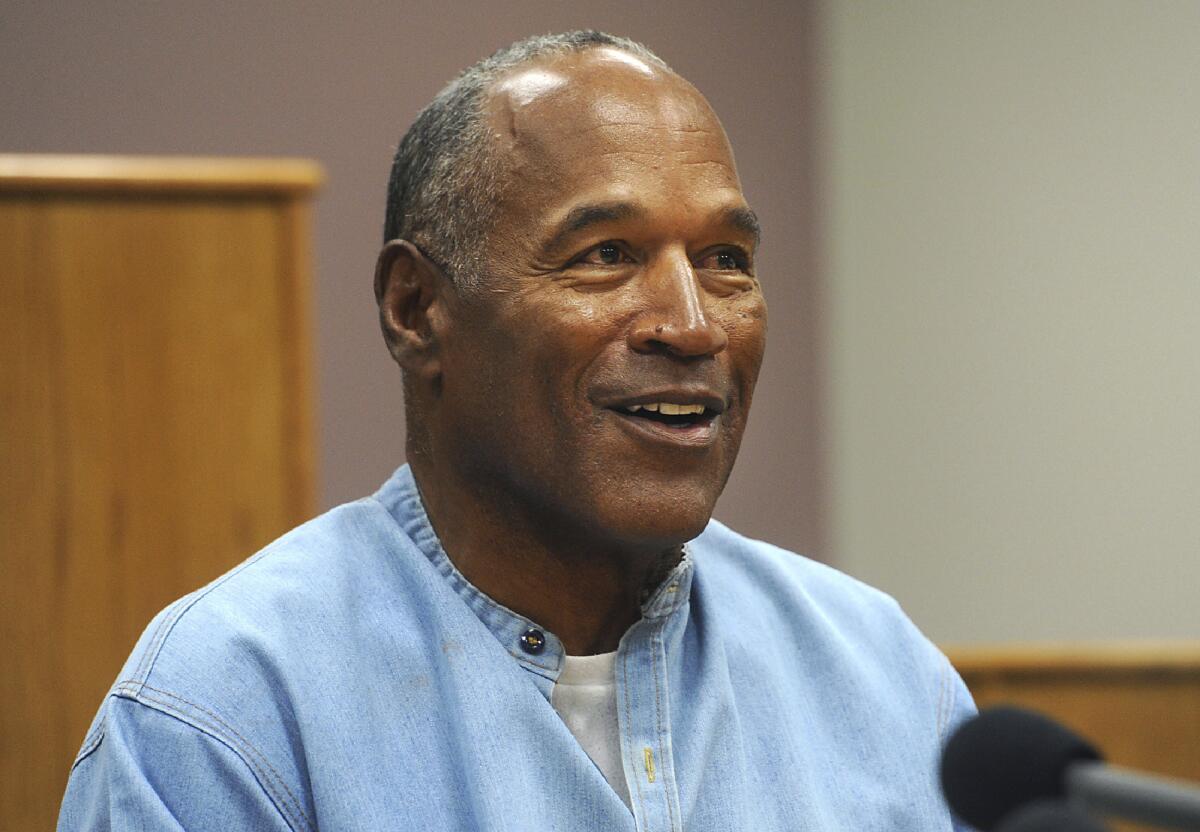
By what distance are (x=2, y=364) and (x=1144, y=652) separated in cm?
192

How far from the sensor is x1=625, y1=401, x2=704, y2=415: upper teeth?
1406 millimetres

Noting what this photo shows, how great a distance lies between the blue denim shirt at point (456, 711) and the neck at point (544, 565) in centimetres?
2

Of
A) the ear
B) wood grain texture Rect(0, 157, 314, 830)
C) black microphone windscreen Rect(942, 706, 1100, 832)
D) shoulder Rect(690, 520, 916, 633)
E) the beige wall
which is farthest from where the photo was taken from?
the beige wall

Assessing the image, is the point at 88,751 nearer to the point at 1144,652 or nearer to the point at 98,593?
the point at 98,593

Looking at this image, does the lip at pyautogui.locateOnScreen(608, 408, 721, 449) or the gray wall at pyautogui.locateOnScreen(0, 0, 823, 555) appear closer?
the lip at pyautogui.locateOnScreen(608, 408, 721, 449)

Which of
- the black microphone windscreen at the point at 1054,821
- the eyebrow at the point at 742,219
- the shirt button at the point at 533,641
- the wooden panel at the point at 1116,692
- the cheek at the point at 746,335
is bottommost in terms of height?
the wooden panel at the point at 1116,692

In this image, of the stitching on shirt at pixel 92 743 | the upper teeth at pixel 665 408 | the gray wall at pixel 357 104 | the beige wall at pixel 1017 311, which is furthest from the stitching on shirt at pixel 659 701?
A: the beige wall at pixel 1017 311

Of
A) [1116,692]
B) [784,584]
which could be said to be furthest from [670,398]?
[1116,692]

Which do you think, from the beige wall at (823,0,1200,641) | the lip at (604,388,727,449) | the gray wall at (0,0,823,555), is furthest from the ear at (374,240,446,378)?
the beige wall at (823,0,1200,641)

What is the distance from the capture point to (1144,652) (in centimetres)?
274

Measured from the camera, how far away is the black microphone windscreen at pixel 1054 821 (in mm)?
685

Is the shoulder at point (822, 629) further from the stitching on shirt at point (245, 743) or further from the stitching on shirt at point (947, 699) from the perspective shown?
the stitching on shirt at point (245, 743)

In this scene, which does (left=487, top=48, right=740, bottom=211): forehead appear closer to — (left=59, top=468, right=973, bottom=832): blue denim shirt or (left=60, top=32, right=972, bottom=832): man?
(left=60, top=32, right=972, bottom=832): man

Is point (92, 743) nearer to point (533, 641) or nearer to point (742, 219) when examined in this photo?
point (533, 641)
